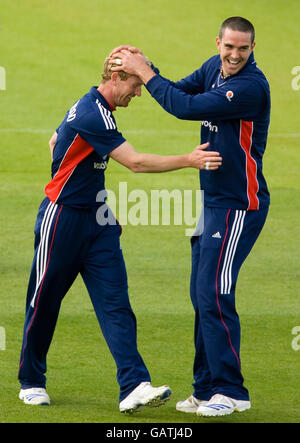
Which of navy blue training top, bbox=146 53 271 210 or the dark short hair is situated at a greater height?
the dark short hair

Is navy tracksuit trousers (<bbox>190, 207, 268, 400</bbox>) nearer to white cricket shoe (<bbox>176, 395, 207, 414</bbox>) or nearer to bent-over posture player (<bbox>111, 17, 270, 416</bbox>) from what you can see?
bent-over posture player (<bbox>111, 17, 270, 416</bbox>)

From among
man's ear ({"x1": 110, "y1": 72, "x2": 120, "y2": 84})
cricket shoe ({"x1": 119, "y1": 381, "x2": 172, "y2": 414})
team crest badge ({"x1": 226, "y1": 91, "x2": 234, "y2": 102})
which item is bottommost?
cricket shoe ({"x1": 119, "y1": 381, "x2": 172, "y2": 414})

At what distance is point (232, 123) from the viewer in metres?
6.53

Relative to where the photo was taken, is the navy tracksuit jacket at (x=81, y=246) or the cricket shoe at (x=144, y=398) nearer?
the cricket shoe at (x=144, y=398)

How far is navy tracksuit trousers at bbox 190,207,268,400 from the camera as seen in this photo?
647 cm

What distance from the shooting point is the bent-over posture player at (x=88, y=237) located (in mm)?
6488

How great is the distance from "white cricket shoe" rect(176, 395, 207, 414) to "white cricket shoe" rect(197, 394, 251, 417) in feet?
0.65

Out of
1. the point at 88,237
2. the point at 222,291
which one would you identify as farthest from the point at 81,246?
the point at 222,291

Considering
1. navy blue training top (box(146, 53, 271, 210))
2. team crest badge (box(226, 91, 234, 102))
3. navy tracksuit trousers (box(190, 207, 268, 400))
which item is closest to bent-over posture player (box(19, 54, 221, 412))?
navy blue training top (box(146, 53, 271, 210))

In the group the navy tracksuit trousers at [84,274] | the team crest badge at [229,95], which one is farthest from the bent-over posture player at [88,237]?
the team crest badge at [229,95]

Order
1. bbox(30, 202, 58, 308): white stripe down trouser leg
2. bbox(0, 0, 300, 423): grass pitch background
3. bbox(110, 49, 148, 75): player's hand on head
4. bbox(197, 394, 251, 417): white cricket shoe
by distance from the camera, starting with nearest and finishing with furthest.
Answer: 1. bbox(197, 394, 251, 417): white cricket shoe
2. bbox(110, 49, 148, 75): player's hand on head
3. bbox(30, 202, 58, 308): white stripe down trouser leg
4. bbox(0, 0, 300, 423): grass pitch background

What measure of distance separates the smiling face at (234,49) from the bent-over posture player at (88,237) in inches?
21.7

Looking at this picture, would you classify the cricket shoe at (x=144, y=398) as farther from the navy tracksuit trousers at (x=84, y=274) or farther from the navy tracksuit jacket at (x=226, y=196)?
the navy tracksuit jacket at (x=226, y=196)

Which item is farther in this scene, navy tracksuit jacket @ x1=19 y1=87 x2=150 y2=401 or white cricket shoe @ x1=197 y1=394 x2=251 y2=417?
navy tracksuit jacket @ x1=19 y1=87 x2=150 y2=401
